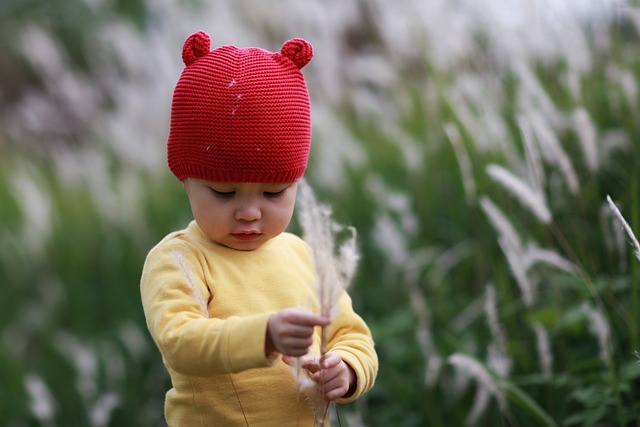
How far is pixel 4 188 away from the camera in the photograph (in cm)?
525

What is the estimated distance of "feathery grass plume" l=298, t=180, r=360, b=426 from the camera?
1.16m

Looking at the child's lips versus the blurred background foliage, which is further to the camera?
the blurred background foliage

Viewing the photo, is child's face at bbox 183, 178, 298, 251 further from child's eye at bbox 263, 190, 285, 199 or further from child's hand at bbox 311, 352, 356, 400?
child's hand at bbox 311, 352, 356, 400

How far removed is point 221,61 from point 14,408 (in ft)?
7.66

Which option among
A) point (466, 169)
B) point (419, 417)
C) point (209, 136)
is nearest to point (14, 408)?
point (419, 417)

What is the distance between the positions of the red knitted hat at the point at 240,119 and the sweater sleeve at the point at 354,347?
253 mm

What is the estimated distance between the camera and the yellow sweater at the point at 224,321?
4.14 ft

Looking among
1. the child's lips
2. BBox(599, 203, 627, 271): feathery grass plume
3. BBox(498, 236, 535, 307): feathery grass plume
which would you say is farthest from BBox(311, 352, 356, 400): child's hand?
BBox(599, 203, 627, 271): feathery grass plume

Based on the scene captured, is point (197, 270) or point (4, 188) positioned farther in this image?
point (4, 188)

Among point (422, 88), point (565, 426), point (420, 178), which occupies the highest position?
point (422, 88)

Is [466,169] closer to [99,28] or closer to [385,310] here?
[385,310]

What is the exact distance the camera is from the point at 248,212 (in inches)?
53.2

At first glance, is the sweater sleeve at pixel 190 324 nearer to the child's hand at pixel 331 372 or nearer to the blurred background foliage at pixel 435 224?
the child's hand at pixel 331 372

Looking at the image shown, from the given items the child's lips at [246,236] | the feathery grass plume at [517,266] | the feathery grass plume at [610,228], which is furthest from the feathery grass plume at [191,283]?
the feathery grass plume at [610,228]
